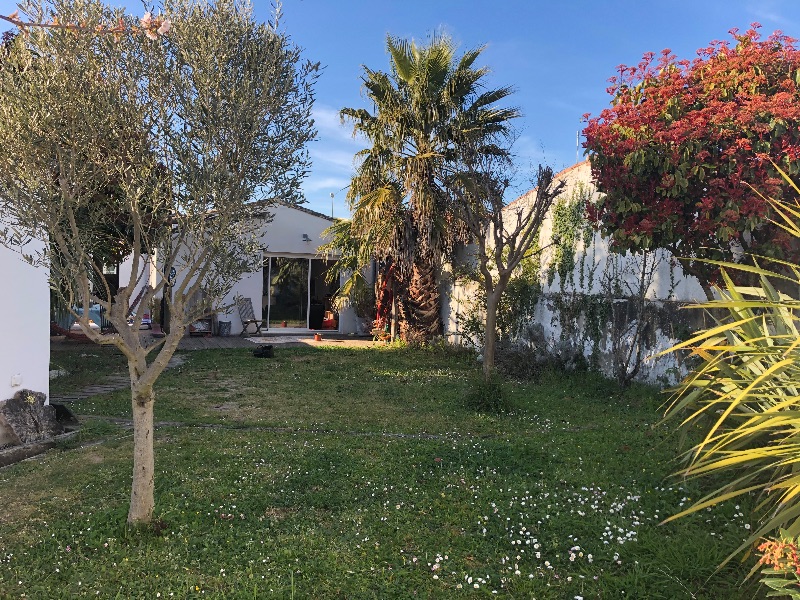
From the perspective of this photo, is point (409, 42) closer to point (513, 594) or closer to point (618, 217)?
point (618, 217)

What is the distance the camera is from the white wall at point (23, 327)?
610 cm

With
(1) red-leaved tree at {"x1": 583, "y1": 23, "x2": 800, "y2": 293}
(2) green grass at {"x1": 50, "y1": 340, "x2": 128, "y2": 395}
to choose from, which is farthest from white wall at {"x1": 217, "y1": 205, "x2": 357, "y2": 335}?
(1) red-leaved tree at {"x1": 583, "y1": 23, "x2": 800, "y2": 293}

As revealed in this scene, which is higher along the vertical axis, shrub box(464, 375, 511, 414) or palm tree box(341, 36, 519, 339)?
palm tree box(341, 36, 519, 339)

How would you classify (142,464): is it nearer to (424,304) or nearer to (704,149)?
(704,149)

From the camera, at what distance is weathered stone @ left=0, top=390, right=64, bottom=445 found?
6062 mm

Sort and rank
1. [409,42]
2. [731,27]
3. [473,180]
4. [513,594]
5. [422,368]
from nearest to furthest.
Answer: [513,594] < [731,27] < [473,180] < [422,368] < [409,42]

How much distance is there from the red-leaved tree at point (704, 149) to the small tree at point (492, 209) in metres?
1.98

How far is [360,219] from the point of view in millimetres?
12922

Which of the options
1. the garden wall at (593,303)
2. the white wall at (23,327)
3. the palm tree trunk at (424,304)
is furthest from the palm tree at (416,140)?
the white wall at (23,327)

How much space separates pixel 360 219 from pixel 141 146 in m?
9.08

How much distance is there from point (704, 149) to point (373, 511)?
17.0ft

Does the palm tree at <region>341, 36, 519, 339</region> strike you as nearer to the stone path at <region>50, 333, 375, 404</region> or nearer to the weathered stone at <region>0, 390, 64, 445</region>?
the stone path at <region>50, 333, 375, 404</region>

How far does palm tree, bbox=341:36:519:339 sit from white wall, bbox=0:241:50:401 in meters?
7.00

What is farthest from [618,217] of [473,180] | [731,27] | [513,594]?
[513,594]
